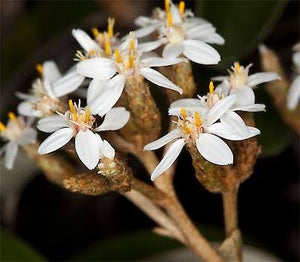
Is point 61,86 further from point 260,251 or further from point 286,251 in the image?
point 286,251

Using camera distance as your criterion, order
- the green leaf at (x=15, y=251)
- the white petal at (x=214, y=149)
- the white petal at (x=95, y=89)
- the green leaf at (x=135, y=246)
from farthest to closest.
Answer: the green leaf at (x=135, y=246)
the green leaf at (x=15, y=251)
the white petal at (x=95, y=89)
the white petal at (x=214, y=149)

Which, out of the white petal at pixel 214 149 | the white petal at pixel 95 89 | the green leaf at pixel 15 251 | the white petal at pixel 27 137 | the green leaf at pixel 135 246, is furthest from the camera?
the green leaf at pixel 135 246

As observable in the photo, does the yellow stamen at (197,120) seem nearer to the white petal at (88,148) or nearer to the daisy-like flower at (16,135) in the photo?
the white petal at (88,148)

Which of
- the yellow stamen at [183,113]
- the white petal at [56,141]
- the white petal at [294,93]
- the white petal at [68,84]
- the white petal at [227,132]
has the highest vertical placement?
the white petal at [68,84]

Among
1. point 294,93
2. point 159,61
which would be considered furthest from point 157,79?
point 294,93

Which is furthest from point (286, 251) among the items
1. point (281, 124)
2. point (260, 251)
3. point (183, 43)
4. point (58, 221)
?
point (183, 43)

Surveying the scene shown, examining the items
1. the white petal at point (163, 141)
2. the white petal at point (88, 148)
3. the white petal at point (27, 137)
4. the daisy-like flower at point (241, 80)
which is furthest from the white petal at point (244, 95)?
the white petal at point (27, 137)

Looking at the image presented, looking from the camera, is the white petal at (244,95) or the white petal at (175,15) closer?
the white petal at (244,95)
